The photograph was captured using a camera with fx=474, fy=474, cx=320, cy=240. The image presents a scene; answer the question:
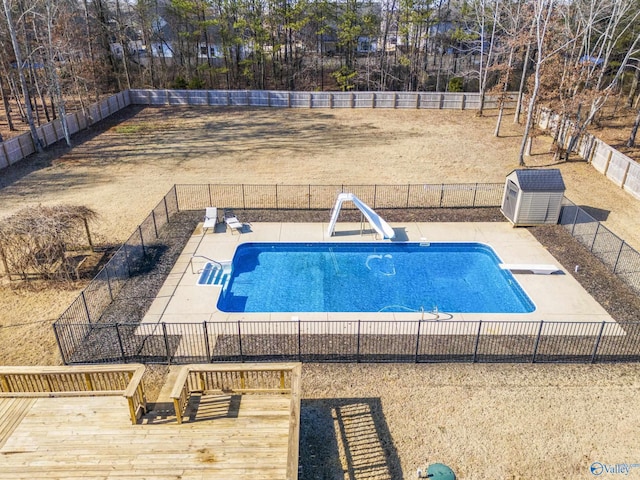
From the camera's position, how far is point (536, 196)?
19.5 meters

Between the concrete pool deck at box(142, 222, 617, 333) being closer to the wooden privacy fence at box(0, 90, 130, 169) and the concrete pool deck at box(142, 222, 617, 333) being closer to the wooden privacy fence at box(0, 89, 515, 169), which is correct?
the wooden privacy fence at box(0, 90, 130, 169)

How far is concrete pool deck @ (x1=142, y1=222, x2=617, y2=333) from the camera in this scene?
14461mm

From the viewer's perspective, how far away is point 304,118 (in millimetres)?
38406

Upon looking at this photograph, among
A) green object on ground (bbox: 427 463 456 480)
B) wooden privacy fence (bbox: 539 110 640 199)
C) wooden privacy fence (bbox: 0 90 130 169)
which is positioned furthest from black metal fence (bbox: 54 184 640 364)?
wooden privacy fence (bbox: 0 90 130 169)

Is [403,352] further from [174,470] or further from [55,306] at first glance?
[55,306]

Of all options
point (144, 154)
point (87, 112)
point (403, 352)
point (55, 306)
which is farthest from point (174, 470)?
point (87, 112)

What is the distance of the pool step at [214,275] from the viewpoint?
1639cm

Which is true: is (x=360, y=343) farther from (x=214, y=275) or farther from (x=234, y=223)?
(x=234, y=223)

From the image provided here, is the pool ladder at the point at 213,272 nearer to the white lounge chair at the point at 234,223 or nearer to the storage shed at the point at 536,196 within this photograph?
the white lounge chair at the point at 234,223

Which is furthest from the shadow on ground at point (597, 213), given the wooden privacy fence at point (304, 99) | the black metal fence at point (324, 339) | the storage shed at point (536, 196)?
the wooden privacy fence at point (304, 99)

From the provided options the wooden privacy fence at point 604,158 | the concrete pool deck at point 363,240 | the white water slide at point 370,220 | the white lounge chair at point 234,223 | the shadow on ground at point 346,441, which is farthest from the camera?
the wooden privacy fence at point 604,158

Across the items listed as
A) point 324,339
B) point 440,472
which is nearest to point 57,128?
point 324,339

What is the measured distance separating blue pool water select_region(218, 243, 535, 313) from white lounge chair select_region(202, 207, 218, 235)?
1903 millimetres

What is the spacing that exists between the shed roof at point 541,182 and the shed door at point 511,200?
0.43 m
